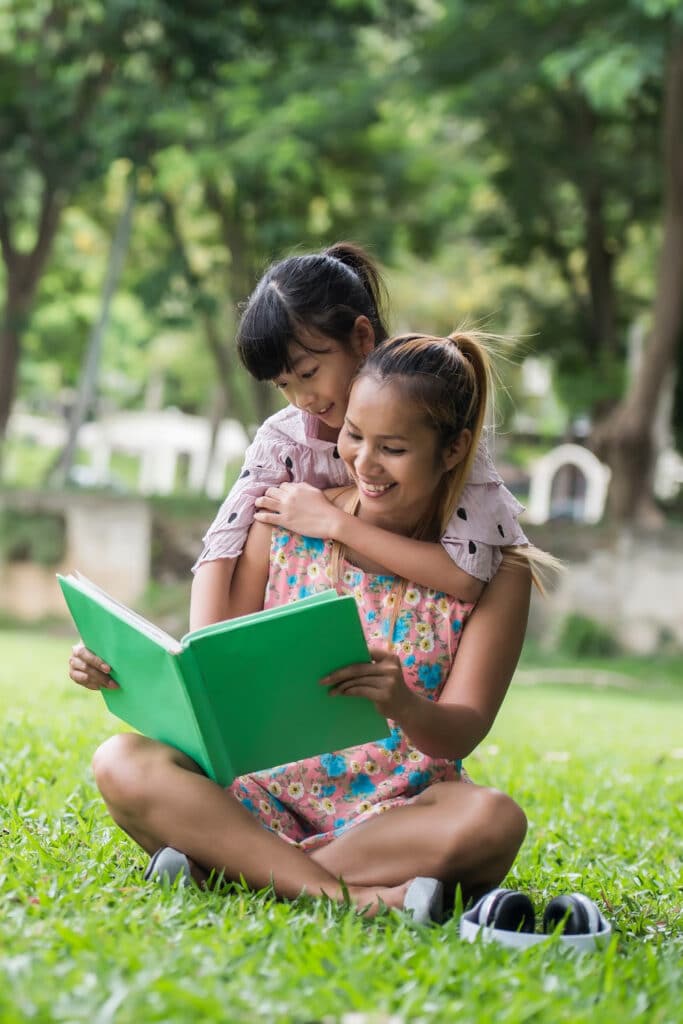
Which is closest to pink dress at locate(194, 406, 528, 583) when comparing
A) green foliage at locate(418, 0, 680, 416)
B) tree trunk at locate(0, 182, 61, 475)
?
green foliage at locate(418, 0, 680, 416)

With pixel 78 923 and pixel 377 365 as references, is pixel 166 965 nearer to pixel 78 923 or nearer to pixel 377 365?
pixel 78 923

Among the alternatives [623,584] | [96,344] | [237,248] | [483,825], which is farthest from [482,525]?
[237,248]

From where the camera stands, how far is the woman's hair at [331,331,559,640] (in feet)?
9.30

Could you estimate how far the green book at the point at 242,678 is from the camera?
2480 mm

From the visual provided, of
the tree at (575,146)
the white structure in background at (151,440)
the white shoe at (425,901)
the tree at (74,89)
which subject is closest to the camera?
the white shoe at (425,901)

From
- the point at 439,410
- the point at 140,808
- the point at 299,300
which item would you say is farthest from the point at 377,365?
the point at 140,808

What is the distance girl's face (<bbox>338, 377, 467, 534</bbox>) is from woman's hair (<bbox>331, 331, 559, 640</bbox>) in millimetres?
18

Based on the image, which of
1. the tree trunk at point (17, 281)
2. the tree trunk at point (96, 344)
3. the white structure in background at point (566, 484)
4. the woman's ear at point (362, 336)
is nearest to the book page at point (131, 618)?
the woman's ear at point (362, 336)

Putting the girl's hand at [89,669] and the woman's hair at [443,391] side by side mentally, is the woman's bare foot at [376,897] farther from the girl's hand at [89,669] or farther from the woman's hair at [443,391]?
the girl's hand at [89,669]

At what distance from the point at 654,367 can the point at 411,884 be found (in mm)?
10365

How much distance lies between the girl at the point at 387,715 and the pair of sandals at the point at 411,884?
0.03 m

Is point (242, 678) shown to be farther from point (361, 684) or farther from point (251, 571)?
point (251, 571)

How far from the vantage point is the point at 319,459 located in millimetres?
3236

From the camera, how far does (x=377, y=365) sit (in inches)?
114
